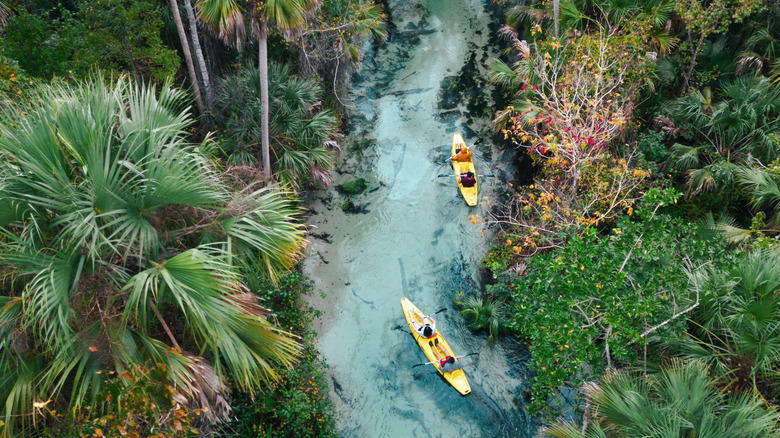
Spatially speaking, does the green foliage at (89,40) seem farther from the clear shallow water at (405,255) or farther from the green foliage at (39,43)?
the clear shallow water at (405,255)

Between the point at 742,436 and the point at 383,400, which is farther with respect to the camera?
the point at 383,400

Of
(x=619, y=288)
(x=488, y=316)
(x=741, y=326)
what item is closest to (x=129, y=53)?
(x=488, y=316)

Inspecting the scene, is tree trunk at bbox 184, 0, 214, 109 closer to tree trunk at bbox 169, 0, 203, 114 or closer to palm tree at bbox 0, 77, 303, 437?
tree trunk at bbox 169, 0, 203, 114

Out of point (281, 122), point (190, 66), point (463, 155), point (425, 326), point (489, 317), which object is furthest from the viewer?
point (463, 155)

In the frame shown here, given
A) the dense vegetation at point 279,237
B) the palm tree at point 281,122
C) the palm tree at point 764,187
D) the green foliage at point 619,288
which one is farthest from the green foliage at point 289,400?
the palm tree at point 764,187

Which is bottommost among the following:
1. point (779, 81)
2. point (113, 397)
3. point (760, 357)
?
point (760, 357)

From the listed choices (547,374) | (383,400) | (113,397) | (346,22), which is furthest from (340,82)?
(113,397)

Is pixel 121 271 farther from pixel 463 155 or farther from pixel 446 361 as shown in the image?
pixel 463 155

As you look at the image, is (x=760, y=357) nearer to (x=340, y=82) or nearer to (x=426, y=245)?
(x=426, y=245)
